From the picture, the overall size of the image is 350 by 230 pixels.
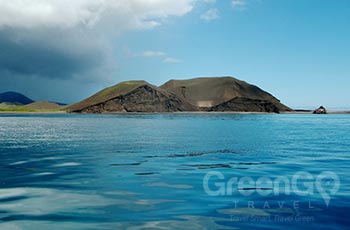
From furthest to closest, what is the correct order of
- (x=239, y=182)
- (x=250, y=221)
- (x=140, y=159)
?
(x=140, y=159) → (x=239, y=182) → (x=250, y=221)

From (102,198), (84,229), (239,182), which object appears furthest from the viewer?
(239,182)

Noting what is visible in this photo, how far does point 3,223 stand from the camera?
13.6m

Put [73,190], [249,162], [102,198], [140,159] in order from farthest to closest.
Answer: [140,159] → [249,162] → [73,190] → [102,198]

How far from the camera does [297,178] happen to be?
76.9 feet

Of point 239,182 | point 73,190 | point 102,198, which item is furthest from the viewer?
point 239,182

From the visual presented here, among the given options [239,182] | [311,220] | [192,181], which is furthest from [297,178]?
[311,220]

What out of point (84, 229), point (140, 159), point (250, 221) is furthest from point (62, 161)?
point (250, 221)

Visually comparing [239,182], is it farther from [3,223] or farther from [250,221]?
[3,223]

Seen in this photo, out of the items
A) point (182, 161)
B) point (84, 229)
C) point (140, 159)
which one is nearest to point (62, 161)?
point (140, 159)

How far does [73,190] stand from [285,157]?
23.3 metres

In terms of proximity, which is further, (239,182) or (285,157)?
(285,157)

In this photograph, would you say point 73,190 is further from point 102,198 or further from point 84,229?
point 84,229

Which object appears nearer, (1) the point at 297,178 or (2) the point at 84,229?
(2) the point at 84,229

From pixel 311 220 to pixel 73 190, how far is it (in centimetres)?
1305
